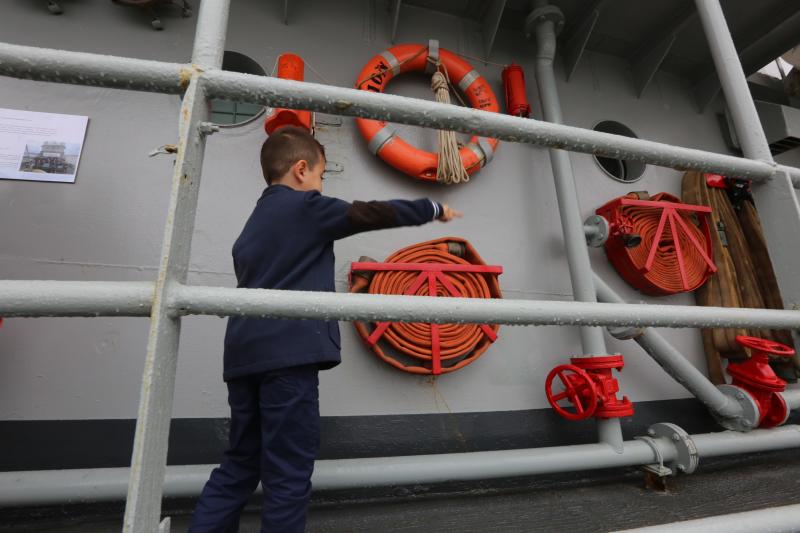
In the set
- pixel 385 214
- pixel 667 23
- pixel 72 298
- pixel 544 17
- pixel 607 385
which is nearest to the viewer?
pixel 72 298

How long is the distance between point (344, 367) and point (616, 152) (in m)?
1.46

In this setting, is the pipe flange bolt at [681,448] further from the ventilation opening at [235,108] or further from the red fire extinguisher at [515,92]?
the ventilation opening at [235,108]

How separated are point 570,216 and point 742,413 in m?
1.20

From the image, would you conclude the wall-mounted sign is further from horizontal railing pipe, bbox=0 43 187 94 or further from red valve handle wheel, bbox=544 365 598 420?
red valve handle wheel, bbox=544 365 598 420

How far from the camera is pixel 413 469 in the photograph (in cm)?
148

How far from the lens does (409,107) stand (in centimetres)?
58

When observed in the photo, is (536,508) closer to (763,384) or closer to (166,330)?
(763,384)

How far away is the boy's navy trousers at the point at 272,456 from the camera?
936 mm

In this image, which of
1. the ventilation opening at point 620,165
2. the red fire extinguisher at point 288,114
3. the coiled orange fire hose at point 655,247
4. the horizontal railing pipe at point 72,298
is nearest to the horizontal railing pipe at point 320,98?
the horizontal railing pipe at point 72,298

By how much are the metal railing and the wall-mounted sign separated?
1751 mm

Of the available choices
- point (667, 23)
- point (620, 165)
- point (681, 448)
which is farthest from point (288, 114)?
point (667, 23)

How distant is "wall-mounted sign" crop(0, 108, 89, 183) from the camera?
5.91 ft

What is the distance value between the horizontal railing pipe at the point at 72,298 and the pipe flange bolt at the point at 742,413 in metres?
2.42

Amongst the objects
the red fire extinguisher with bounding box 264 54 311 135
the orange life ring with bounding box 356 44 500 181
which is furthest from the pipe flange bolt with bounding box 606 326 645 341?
the red fire extinguisher with bounding box 264 54 311 135
